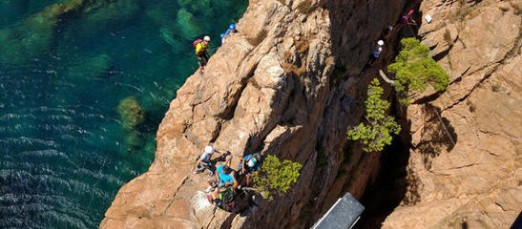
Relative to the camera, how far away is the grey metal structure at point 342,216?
22.8 metres

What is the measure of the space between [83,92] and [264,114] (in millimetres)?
18362

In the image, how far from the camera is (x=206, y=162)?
71.8 ft

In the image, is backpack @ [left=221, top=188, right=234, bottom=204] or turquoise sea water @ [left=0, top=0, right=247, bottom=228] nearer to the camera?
backpack @ [left=221, top=188, right=234, bottom=204]

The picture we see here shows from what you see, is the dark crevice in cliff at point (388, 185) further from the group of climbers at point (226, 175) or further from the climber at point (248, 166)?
the group of climbers at point (226, 175)

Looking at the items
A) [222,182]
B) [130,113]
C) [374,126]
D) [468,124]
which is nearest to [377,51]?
[374,126]

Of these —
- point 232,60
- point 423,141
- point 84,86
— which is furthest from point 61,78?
point 423,141

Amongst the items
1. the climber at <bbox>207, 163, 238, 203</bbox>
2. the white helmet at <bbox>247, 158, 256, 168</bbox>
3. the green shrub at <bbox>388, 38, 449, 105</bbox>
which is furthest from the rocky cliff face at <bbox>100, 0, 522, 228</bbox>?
Answer: the green shrub at <bbox>388, 38, 449, 105</bbox>

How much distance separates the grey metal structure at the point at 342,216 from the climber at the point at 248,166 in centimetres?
452

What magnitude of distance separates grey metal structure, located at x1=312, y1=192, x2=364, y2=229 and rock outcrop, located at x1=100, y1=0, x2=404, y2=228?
8.59 feet

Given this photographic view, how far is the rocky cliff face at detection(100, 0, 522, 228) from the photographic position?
900 inches

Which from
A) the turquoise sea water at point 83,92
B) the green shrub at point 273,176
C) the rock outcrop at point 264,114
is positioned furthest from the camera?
the turquoise sea water at point 83,92

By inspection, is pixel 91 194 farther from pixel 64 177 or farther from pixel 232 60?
pixel 232 60

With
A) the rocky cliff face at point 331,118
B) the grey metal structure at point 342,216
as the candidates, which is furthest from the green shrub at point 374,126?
the grey metal structure at point 342,216

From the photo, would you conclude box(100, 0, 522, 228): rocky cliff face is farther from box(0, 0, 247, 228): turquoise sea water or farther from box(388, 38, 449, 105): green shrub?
box(0, 0, 247, 228): turquoise sea water
